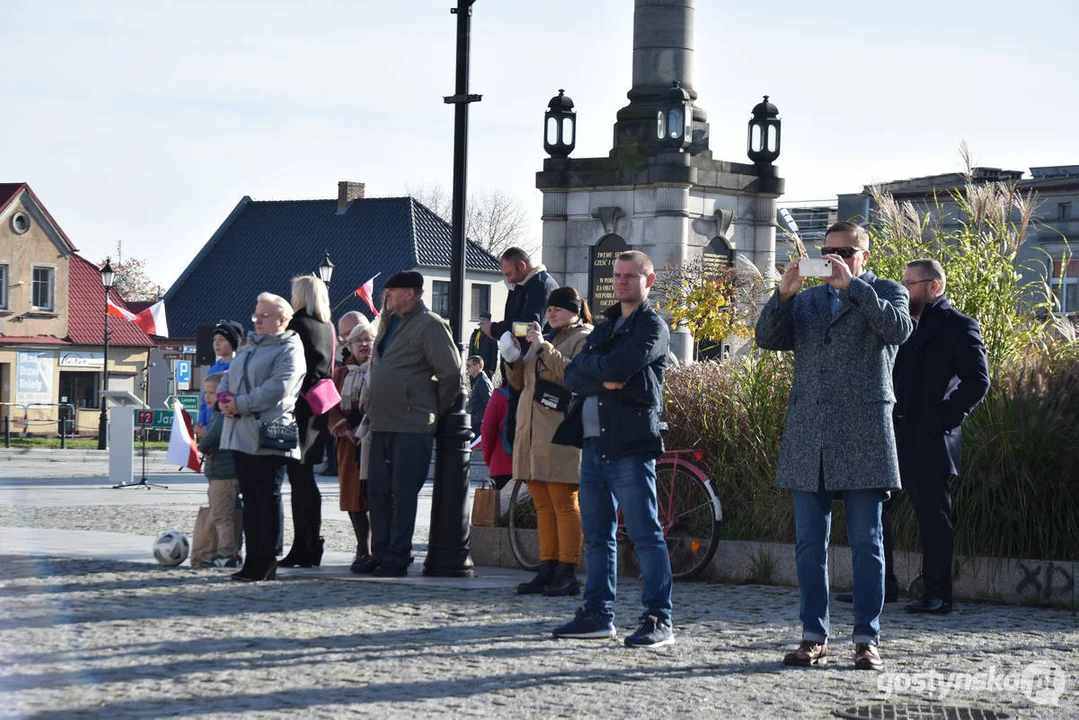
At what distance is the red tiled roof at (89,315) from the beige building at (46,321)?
0.12ft

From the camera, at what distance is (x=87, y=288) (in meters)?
65.3

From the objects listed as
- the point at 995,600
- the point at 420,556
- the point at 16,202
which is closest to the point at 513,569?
the point at 420,556

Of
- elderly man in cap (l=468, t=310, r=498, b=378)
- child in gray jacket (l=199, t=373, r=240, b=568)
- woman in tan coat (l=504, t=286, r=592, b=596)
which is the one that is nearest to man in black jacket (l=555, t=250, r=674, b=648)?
woman in tan coat (l=504, t=286, r=592, b=596)

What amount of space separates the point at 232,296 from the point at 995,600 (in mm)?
65129

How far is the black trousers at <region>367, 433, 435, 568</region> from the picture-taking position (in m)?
11.0

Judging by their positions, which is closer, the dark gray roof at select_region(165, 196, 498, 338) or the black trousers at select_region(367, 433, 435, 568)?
the black trousers at select_region(367, 433, 435, 568)

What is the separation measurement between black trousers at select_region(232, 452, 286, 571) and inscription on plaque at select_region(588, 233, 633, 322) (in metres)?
14.4

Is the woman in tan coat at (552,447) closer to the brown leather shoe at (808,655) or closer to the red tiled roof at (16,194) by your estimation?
the brown leather shoe at (808,655)

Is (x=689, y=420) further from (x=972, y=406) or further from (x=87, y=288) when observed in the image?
(x=87, y=288)

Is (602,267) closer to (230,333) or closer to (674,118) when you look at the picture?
(674,118)

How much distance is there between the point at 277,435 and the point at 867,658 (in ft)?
13.7

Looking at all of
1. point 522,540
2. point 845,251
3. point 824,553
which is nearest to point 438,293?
point 522,540

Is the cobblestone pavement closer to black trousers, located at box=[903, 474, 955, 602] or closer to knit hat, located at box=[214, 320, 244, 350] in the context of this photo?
black trousers, located at box=[903, 474, 955, 602]

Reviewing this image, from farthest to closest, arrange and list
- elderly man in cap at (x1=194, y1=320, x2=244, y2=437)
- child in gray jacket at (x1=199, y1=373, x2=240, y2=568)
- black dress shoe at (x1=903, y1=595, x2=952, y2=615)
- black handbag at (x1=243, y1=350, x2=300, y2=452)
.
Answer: elderly man in cap at (x1=194, y1=320, x2=244, y2=437), child in gray jacket at (x1=199, y1=373, x2=240, y2=568), black handbag at (x1=243, y1=350, x2=300, y2=452), black dress shoe at (x1=903, y1=595, x2=952, y2=615)
